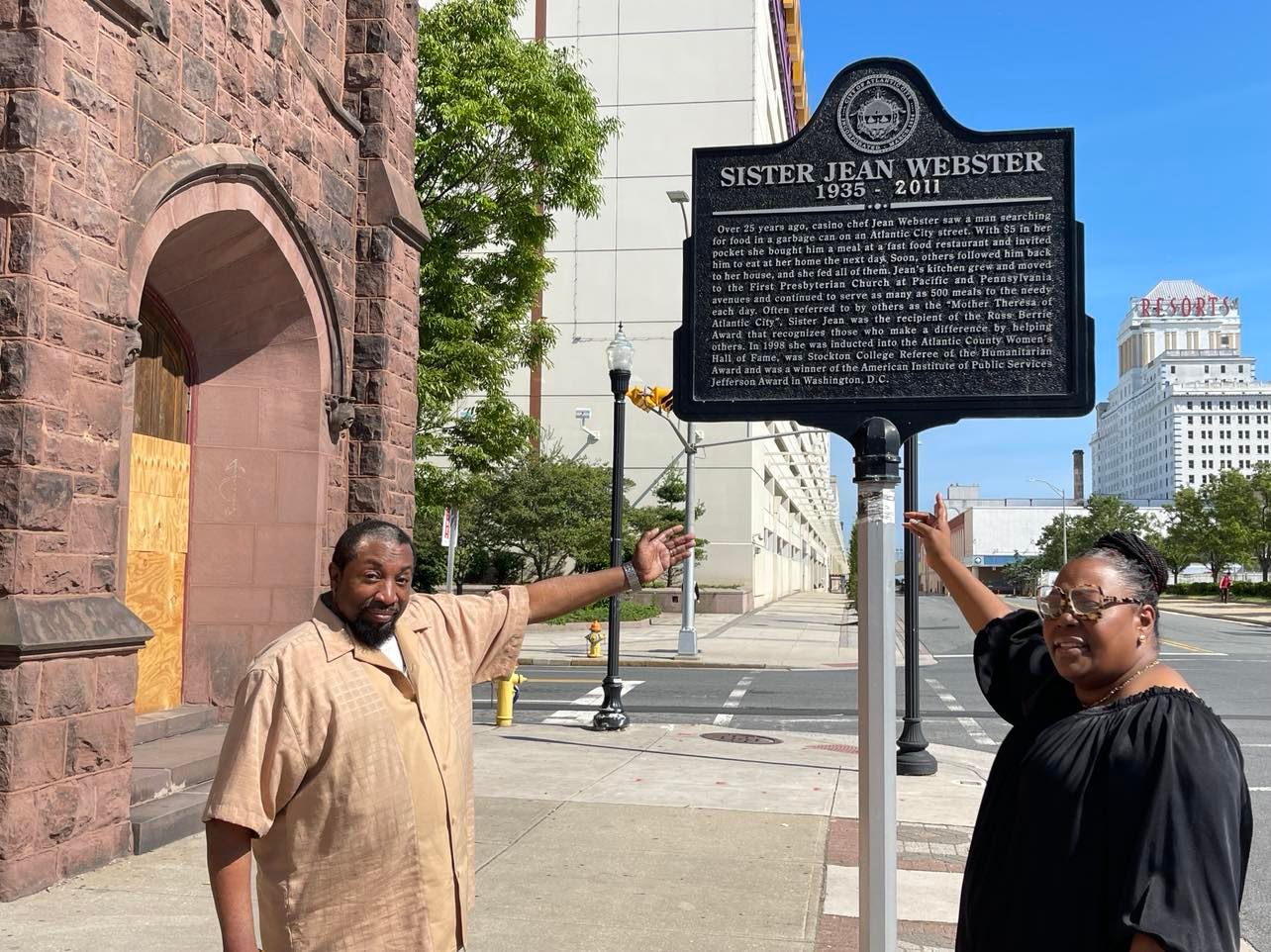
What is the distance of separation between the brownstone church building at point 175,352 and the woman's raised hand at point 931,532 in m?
4.29

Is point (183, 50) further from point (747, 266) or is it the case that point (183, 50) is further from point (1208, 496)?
point (1208, 496)

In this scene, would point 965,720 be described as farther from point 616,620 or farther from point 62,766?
point 62,766

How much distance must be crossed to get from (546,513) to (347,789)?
32901 mm

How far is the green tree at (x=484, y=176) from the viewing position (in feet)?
58.3

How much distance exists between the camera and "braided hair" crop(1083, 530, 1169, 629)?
249 cm

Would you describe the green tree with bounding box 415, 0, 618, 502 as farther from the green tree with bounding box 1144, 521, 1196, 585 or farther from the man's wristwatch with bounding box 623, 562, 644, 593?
the green tree with bounding box 1144, 521, 1196, 585

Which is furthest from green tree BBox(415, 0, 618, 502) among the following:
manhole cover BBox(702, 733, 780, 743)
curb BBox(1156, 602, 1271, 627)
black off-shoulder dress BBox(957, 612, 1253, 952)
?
curb BBox(1156, 602, 1271, 627)

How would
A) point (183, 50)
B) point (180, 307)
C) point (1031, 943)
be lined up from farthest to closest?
point (180, 307), point (183, 50), point (1031, 943)

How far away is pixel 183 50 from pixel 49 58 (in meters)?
1.65

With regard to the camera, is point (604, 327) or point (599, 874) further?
point (604, 327)

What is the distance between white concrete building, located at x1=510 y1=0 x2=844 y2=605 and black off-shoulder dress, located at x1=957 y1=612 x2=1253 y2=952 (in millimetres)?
39281

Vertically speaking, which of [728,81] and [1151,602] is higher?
[728,81]

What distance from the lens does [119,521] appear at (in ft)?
22.0

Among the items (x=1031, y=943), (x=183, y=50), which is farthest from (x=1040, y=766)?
(x=183, y=50)
